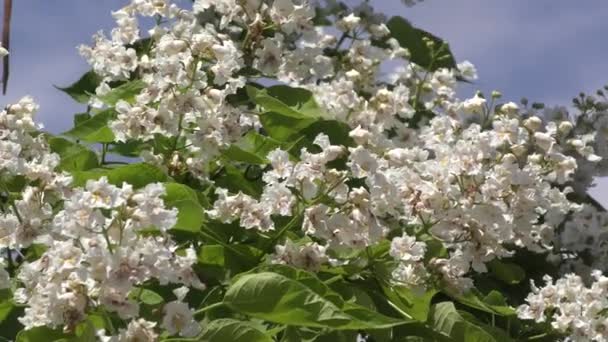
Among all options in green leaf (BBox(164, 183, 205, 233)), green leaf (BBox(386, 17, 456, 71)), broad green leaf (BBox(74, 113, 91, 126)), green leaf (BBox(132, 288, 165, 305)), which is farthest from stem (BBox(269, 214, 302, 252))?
green leaf (BBox(386, 17, 456, 71))

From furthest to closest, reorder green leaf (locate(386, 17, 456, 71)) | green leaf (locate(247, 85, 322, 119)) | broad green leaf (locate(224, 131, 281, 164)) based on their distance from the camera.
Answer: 1. green leaf (locate(386, 17, 456, 71))
2. green leaf (locate(247, 85, 322, 119))
3. broad green leaf (locate(224, 131, 281, 164))

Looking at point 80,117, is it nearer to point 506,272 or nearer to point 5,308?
point 5,308

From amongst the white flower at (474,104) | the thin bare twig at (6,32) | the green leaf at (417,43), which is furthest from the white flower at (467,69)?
the thin bare twig at (6,32)

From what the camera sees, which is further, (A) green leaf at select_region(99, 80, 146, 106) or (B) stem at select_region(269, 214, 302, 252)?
(A) green leaf at select_region(99, 80, 146, 106)

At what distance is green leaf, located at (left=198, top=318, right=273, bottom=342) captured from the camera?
4.99 feet

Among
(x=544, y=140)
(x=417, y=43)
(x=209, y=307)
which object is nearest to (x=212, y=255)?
(x=209, y=307)

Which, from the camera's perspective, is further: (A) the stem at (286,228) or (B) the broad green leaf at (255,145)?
(B) the broad green leaf at (255,145)

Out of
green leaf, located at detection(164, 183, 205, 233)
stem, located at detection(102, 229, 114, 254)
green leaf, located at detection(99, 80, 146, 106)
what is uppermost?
green leaf, located at detection(99, 80, 146, 106)

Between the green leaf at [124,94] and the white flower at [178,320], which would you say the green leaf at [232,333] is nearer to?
the white flower at [178,320]

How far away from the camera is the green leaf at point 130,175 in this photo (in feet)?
6.12

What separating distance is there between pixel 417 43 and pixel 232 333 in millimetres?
1452

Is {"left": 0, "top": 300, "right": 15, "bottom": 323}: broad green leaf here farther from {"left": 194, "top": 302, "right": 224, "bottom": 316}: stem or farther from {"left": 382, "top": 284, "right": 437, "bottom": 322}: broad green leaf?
{"left": 382, "top": 284, "right": 437, "bottom": 322}: broad green leaf

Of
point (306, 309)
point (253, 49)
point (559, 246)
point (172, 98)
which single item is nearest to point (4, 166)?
point (172, 98)

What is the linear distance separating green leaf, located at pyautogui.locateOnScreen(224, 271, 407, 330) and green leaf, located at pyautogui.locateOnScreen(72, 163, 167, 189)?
400mm
